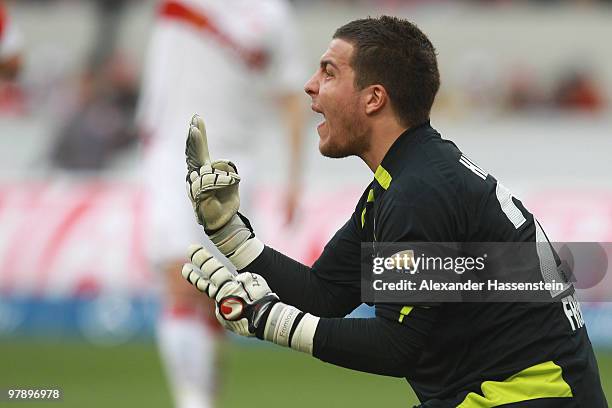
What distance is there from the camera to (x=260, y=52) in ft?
23.4

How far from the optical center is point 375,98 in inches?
163

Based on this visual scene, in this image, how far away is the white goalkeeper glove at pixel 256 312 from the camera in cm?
393

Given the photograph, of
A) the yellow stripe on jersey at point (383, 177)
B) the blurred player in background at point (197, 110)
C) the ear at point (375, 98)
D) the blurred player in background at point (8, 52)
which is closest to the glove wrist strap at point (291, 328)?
the yellow stripe on jersey at point (383, 177)

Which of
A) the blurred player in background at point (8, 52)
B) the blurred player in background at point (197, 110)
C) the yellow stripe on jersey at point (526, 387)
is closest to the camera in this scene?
the yellow stripe on jersey at point (526, 387)

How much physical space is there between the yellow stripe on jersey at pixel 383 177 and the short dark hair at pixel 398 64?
17cm

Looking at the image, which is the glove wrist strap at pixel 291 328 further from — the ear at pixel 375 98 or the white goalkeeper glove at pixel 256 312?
the ear at pixel 375 98

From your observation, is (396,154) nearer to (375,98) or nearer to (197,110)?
(375,98)

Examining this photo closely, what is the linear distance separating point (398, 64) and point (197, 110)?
2979 millimetres

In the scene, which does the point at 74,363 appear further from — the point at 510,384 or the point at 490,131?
the point at 510,384

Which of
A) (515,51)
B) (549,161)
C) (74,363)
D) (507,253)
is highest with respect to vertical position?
(515,51)

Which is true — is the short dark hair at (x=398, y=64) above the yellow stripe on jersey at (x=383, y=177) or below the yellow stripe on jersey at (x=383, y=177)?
above

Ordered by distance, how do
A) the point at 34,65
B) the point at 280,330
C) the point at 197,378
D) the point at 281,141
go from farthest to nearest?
the point at 34,65 → the point at 281,141 → the point at 197,378 → the point at 280,330

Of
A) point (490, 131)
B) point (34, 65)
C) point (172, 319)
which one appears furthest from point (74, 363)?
point (34, 65)

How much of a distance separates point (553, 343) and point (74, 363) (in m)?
5.84
